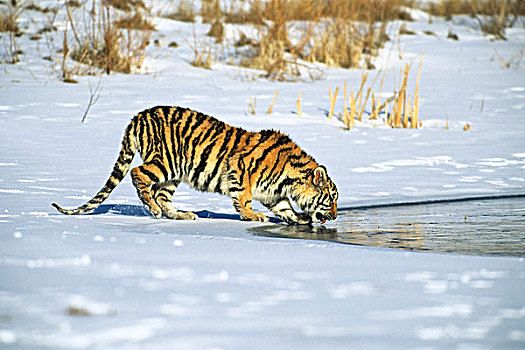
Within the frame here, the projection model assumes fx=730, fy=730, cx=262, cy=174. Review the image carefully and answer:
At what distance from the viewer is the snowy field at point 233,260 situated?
267cm

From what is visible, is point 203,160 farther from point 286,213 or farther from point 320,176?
point 320,176

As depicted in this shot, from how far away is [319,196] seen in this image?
575 centimetres

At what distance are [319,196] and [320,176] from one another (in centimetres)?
16

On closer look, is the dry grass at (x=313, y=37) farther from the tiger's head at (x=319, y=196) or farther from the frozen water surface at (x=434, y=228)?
the tiger's head at (x=319, y=196)

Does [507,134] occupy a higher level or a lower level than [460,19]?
lower

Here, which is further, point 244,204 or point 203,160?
point 203,160

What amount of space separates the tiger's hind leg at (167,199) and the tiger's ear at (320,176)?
1001 millimetres

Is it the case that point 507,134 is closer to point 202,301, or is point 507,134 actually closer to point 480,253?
point 480,253

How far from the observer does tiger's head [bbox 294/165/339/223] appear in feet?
18.7

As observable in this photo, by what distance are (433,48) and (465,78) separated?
10.5ft

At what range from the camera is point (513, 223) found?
209 inches

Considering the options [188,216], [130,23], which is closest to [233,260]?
[188,216]

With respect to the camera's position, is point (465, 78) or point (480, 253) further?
point (465, 78)

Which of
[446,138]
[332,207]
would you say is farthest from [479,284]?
[446,138]
